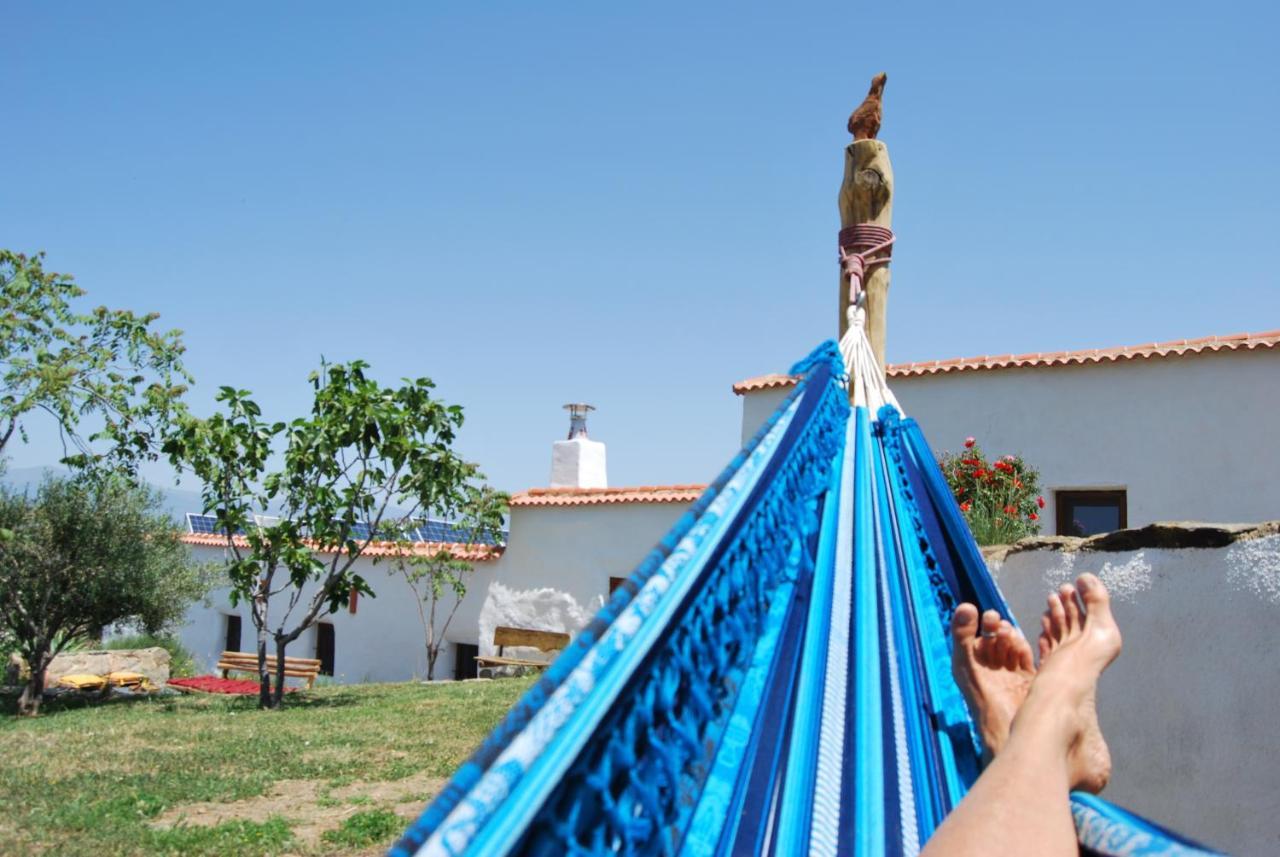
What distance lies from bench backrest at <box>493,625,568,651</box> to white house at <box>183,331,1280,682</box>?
0.19 metres

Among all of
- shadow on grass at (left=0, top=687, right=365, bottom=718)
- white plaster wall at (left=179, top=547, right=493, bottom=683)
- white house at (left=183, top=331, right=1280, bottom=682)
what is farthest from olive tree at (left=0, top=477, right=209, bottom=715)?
white plaster wall at (left=179, top=547, right=493, bottom=683)

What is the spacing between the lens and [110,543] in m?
8.76

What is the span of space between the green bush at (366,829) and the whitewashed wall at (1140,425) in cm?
623

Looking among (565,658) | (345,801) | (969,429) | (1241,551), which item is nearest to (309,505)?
(345,801)

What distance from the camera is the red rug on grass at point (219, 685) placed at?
995 centimetres

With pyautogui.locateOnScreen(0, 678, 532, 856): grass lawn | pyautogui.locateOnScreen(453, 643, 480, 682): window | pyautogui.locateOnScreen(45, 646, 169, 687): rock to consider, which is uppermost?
pyautogui.locateOnScreen(0, 678, 532, 856): grass lawn

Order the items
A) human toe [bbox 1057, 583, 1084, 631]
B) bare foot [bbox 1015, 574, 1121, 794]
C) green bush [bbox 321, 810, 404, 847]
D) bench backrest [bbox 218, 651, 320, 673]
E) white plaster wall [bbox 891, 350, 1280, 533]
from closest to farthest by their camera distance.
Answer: bare foot [bbox 1015, 574, 1121, 794], human toe [bbox 1057, 583, 1084, 631], green bush [bbox 321, 810, 404, 847], white plaster wall [bbox 891, 350, 1280, 533], bench backrest [bbox 218, 651, 320, 673]

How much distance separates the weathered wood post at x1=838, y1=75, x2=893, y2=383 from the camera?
297 centimetres

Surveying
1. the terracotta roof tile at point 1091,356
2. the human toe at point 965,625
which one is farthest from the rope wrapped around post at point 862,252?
the terracotta roof tile at point 1091,356

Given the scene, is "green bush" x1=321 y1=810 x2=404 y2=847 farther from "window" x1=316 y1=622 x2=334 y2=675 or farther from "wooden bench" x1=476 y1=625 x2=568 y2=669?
"window" x1=316 y1=622 x2=334 y2=675

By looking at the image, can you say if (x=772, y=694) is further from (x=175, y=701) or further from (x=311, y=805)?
(x=175, y=701)

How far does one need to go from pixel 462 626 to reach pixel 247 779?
307 inches

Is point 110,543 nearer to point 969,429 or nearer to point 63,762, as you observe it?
point 63,762

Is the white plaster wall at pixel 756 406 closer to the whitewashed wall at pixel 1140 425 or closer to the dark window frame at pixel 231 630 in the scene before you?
the whitewashed wall at pixel 1140 425
